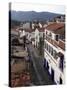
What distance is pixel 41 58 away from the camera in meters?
1.93

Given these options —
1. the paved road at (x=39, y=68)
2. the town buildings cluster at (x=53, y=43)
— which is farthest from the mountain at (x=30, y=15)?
the paved road at (x=39, y=68)

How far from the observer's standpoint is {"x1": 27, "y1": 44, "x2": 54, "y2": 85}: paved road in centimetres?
190

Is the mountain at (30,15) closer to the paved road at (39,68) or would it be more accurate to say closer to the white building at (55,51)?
the white building at (55,51)

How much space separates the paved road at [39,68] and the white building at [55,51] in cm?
4

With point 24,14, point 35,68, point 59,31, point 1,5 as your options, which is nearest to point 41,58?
point 35,68

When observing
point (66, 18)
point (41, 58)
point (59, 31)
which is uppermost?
point (66, 18)

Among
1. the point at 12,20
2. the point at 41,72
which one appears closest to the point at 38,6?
the point at 12,20

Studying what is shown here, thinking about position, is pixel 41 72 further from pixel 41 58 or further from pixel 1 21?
pixel 1 21

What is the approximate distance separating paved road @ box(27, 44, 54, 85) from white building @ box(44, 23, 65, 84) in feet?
0.14

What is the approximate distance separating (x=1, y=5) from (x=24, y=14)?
0.73 ft

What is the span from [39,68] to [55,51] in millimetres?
222

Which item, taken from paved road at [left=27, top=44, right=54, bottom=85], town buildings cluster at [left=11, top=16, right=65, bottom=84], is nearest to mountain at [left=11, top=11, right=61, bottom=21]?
town buildings cluster at [left=11, top=16, right=65, bottom=84]

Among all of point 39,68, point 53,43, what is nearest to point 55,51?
point 53,43

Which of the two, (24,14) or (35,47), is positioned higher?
(24,14)
